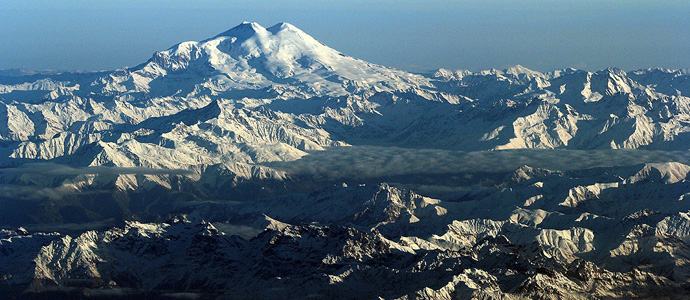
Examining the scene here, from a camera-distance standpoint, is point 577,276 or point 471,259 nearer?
point 577,276

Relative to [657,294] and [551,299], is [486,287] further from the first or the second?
[657,294]

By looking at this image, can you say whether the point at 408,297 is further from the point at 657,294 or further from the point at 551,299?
the point at 657,294

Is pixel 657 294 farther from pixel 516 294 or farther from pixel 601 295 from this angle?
pixel 516 294

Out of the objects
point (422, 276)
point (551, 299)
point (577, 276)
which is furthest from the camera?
point (422, 276)

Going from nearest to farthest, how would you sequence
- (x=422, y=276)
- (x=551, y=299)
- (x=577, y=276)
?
(x=551, y=299) < (x=577, y=276) < (x=422, y=276)

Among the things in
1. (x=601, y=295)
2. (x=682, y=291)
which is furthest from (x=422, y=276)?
(x=682, y=291)

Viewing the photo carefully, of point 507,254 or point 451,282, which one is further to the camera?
point 507,254

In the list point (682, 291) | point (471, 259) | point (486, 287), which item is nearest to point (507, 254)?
point (471, 259)
